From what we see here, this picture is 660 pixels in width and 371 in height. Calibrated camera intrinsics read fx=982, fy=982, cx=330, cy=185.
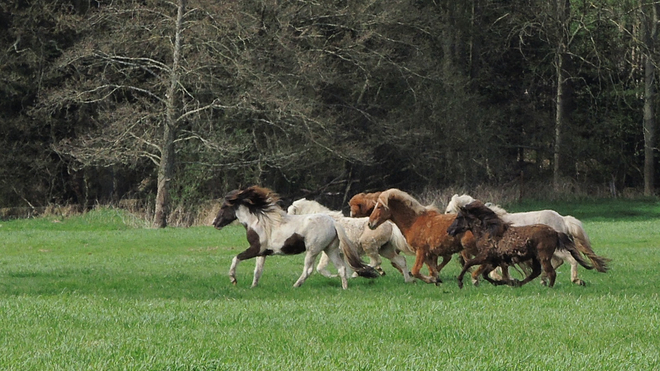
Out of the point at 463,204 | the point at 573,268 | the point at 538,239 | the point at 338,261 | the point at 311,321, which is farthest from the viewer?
the point at 463,204

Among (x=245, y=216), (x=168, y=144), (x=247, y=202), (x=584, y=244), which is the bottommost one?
(x=584, y=244)

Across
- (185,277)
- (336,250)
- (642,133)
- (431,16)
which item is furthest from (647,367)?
(642,133)

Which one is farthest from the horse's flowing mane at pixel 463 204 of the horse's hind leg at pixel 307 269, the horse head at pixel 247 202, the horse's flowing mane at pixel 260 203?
the horse head at pixel 247 202

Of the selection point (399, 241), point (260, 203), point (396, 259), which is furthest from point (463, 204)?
point (260, 203)

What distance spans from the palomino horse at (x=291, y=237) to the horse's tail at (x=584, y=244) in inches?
138

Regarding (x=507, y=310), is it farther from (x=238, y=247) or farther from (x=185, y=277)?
(x=238, y=247)

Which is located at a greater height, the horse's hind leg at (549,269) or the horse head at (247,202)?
the horse head at (247,202)

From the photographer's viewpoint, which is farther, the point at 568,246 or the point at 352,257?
the point at 352,257

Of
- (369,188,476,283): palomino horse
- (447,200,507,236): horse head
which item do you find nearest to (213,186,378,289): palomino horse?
(369,188,476,283): palomino horse

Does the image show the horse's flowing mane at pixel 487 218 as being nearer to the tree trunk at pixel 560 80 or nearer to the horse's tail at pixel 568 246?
the horse's tail at pixel 568 246

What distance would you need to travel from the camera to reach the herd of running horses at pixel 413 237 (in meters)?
14.5

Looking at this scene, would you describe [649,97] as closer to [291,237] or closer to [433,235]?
Answer: [433,235]

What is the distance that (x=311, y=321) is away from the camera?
10.5m

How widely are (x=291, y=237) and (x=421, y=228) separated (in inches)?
88.0
